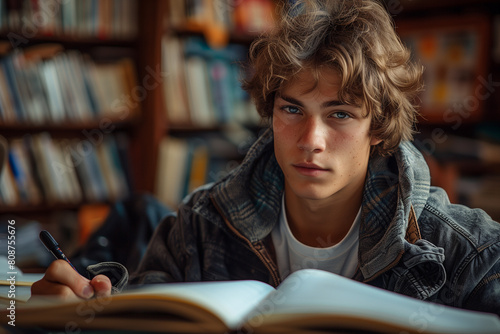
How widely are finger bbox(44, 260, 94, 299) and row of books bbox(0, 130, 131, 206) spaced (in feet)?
4.77

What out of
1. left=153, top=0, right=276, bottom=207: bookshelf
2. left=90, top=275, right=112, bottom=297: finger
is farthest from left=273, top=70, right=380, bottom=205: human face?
left=153, top=0, right=276, bottom=207: bookshelf

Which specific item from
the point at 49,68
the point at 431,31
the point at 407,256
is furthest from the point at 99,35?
the point at 407,256

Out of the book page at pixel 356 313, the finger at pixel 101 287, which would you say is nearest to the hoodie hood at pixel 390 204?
the book page at pixel 356 313

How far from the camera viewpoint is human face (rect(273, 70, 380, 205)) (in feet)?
2.93

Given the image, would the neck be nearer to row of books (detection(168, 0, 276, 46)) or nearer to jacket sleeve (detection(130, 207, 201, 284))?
jacket sleeve (detection(130, 207, 201, 284))

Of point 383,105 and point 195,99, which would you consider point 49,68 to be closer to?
point 195,99

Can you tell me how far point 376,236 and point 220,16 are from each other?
1.82 metres

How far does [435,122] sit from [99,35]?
1659mm

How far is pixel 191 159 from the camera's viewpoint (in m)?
2.37

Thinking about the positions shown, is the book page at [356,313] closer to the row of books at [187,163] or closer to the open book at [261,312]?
the open book at [261,312]

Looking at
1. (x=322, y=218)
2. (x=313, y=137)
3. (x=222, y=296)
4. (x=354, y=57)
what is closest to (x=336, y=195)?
(x=322, y=218)

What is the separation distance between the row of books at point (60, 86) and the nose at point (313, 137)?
152 cm

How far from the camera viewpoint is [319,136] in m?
0.89

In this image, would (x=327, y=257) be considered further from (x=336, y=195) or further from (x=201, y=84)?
(x=201, y=84)
